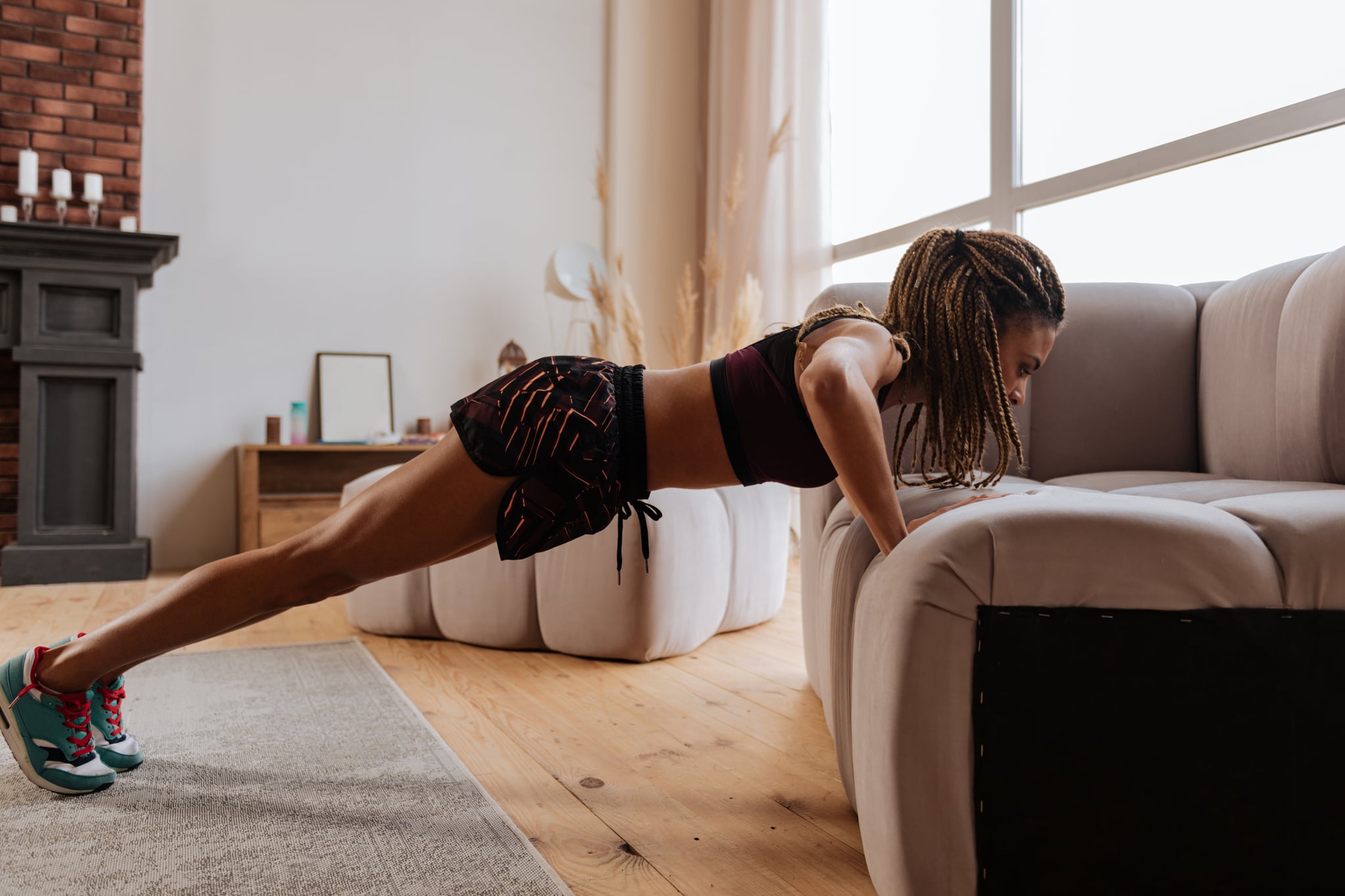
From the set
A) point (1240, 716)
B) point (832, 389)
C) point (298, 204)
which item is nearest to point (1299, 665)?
point (1240, 716)

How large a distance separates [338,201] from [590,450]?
11.7 ft

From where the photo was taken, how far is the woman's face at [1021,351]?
130 cm

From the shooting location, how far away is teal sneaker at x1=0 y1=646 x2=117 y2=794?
4.34 feet

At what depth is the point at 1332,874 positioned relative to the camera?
32.4 inches

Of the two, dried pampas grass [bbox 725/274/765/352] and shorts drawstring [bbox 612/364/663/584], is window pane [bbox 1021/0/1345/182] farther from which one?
shorts drawstring [bbox 612/364/663/584]

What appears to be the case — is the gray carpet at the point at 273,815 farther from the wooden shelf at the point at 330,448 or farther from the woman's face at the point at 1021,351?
the wooden shelf at the point at 330,448

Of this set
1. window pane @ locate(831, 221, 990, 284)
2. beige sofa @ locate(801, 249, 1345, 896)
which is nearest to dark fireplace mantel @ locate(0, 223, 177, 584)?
window pane @ locate(831, 221, 990, 284)

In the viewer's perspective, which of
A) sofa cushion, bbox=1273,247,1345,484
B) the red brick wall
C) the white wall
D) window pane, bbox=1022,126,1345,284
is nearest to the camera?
sofa cushion, bbox=1273,247,1345,484

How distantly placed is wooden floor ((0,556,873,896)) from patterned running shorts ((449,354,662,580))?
408mm

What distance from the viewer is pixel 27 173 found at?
347 centimetres

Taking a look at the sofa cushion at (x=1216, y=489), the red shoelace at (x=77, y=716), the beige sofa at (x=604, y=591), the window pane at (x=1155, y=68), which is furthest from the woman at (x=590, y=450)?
the window pane at (x=1155, y=68)

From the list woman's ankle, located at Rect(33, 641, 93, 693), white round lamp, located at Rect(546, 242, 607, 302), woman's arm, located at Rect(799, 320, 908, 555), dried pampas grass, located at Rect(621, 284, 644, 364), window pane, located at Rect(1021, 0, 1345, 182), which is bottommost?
woman's ankle, located at Rect(33, 641, 93, 693)

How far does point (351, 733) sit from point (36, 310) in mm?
2648

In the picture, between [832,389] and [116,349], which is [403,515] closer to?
[832,389]
